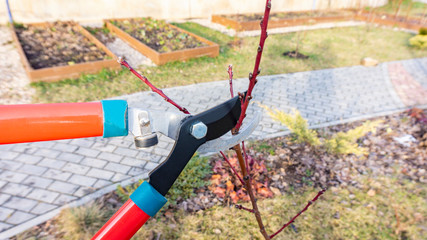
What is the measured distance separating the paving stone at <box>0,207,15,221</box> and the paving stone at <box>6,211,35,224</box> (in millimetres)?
42

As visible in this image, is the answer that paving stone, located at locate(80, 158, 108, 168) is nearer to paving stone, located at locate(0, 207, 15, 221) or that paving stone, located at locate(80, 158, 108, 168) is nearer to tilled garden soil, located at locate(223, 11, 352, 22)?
paving stone, located at locate(0, 207, 15, 221)

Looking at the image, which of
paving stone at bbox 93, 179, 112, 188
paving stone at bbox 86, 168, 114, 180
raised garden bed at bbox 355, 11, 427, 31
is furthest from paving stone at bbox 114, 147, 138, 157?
raised garden bed at bbox 355, 11, 427, 31

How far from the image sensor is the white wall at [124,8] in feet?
30.6

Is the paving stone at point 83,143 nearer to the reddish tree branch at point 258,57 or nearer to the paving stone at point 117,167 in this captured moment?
the paving stone at point 117,167

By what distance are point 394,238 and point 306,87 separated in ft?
15.1

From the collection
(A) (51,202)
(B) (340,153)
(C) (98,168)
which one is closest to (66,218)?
(A) (51,202)

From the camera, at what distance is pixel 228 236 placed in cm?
298

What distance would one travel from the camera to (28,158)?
401cm

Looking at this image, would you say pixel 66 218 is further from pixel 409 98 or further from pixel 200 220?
pixel 409 98

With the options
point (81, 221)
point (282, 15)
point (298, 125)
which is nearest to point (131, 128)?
point (81, 221)

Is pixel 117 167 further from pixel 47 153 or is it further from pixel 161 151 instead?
pixel 47 153

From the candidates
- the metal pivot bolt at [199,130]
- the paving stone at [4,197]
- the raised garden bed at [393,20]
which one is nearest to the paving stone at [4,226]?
the paving stone at [4,197]

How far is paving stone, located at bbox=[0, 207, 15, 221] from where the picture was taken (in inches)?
122

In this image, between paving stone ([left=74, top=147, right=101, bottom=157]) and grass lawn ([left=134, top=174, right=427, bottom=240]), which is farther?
paving stone ([left=74, top=147, right=101, bottom=157])
